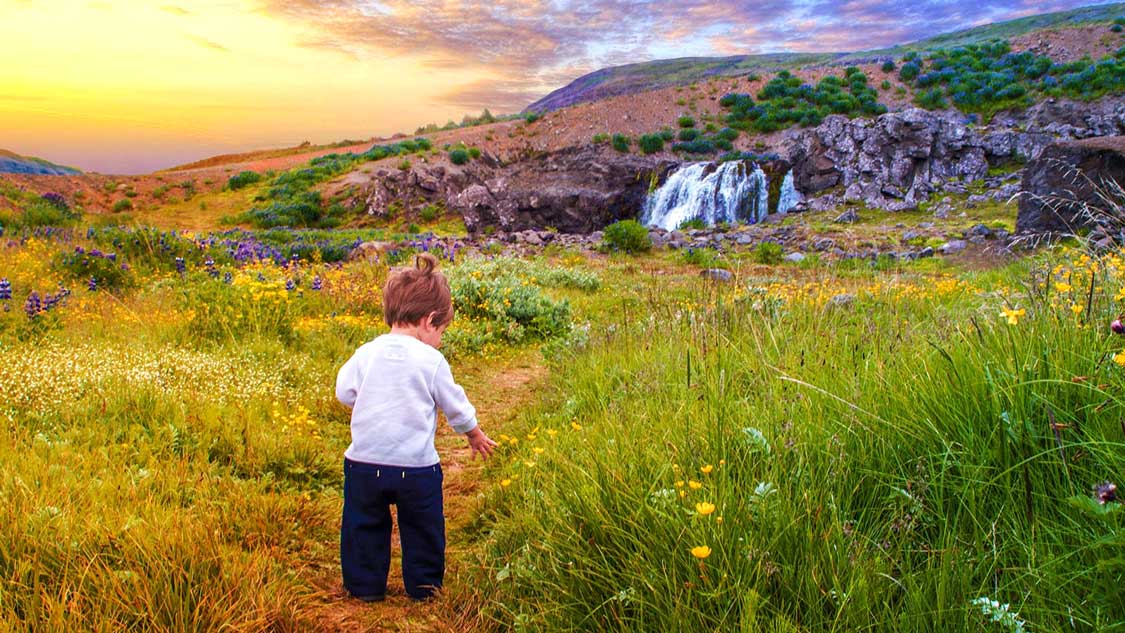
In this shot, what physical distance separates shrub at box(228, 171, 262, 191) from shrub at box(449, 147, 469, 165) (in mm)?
9111

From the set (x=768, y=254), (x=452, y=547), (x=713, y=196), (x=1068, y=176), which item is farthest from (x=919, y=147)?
(x=452, y=547)

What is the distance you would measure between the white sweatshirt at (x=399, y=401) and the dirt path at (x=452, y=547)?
578mm

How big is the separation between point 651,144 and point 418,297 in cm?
3111

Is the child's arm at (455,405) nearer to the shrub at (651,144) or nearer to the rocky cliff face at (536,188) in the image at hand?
the rocky cliff face at (536,188)

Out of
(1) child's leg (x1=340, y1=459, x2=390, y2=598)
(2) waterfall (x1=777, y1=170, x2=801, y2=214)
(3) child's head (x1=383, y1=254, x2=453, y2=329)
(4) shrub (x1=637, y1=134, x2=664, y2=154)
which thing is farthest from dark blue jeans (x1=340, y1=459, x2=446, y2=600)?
(4) shrub (x1=637, y1=134, x2=664, y2=154)

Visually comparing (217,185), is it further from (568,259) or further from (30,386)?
(30,386)

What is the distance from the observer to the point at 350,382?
2.85 meters

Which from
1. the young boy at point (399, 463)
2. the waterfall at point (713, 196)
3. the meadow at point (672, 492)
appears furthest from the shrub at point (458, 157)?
the young boy at point (399, 463)

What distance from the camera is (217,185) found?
29.8 m

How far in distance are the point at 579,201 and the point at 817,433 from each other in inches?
1080

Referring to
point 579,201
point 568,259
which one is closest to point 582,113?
point 579,201

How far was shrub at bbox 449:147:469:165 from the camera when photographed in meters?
30.6

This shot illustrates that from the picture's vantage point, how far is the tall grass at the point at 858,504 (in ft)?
5.57

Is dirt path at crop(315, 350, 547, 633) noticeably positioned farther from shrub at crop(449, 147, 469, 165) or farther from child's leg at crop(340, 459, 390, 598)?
shrub at crop(449, 147, 469, 165)
